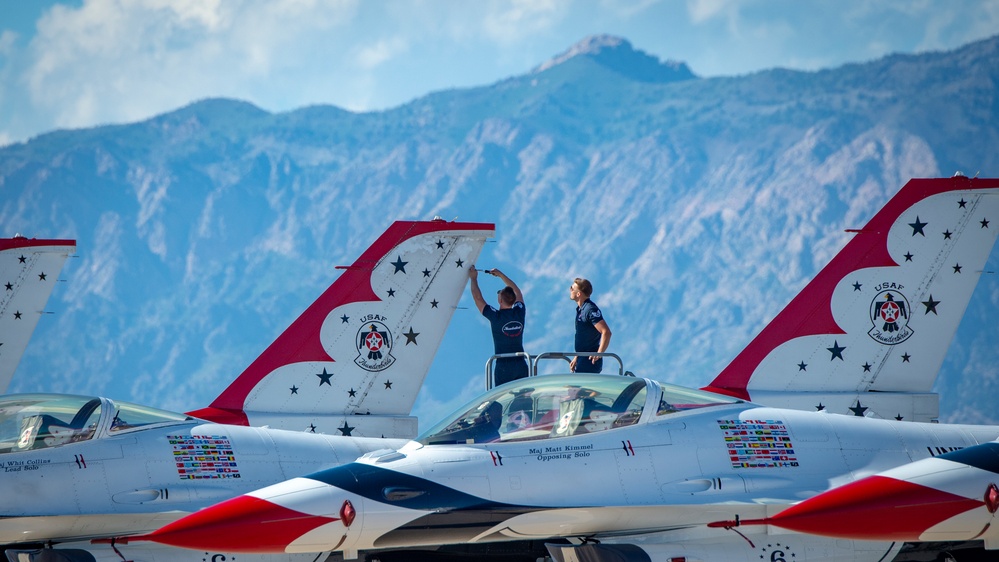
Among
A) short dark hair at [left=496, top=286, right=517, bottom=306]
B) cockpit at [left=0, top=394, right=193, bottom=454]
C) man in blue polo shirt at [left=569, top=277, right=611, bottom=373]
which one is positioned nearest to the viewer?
cockpit at [left=0, top=394, right=193, bottom=454]

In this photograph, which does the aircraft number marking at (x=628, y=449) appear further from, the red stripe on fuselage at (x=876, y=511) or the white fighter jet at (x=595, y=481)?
the red stripe on fuselage at (x=876, y=511)

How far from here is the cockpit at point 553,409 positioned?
324 inches

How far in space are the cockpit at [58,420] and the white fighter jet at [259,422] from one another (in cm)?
1

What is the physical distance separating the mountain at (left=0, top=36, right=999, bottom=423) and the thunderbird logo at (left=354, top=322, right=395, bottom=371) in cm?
9677

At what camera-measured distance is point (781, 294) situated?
115000mm

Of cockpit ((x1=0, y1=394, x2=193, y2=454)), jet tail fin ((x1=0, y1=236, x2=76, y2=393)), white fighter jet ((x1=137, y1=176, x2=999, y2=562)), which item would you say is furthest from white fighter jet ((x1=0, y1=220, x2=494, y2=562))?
jet tail fin ((x1=0, y1=236, x2=76, y2=393))

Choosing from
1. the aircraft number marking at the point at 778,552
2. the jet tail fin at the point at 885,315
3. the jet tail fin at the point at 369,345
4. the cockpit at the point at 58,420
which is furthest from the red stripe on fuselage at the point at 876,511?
the jet tail fin at the point at 369,345

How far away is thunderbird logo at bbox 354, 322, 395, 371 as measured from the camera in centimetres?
1275

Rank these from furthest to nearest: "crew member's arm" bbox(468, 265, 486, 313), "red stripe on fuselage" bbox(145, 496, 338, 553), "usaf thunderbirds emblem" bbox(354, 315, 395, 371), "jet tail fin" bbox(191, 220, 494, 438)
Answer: "usaf thunderbirds emblem" bbox(354, 315, 395, 371) < "jet tail fin" bbox(191, 220, 494, 438) < "crew member's arm" bbox(468, 265, 486, 313) < "red stripe on fuselage" bbox(145, 496, 338, 553)

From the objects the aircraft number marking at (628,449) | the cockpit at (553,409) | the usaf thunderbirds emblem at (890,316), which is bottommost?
the aircraft number marking at (628,449)

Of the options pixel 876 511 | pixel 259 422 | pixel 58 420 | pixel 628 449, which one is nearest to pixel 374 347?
pixel 259 422

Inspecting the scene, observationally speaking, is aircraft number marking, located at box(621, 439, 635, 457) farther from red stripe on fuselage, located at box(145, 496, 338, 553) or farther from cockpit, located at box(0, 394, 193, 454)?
cockpit, located at box(0, 394, 193, 454)

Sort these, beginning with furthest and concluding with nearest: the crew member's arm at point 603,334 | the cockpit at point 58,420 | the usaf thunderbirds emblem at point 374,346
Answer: the usaf thunderbirds emblem at point 374,346, the crew member's arm at point 603,334, the cockpit at point 58,420

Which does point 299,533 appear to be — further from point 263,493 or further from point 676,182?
point 676,182
